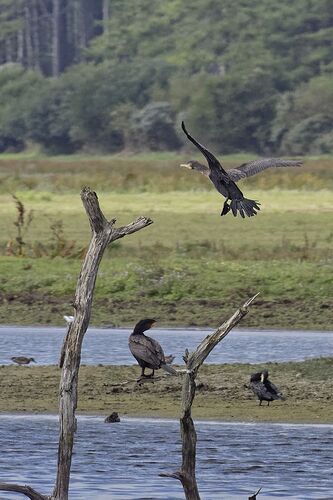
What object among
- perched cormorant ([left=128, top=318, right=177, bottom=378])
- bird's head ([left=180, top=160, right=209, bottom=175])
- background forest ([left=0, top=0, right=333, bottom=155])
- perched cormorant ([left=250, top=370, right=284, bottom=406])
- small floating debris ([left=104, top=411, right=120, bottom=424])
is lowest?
small floating debris ([left=104, top=411, right=120, bottom=424])

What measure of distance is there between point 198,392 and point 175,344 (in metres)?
3.16

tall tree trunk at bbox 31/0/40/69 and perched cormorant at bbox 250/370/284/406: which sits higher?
tall tree trunk at bbox 31/0/40/69

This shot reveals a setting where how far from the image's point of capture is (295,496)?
10359 millimetres

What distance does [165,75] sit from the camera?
76.9m

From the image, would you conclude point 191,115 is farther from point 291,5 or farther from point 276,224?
point 276,224

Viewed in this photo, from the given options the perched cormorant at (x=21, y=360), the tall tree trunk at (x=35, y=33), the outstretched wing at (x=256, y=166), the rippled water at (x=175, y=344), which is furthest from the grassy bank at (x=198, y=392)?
the tall tree trunk at (x=35, y=33)

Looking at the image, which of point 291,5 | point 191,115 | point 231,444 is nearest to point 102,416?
point 231,444

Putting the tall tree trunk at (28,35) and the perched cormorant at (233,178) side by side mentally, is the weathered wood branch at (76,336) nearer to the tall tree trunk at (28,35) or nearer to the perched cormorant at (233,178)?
the perched cormorant at (233,178)

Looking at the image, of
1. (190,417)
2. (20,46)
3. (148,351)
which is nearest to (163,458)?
(148,351)

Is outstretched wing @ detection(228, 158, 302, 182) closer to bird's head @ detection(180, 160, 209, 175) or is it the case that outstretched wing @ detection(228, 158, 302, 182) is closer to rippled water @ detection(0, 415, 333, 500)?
bird's head @ detection(180, 160, 209, 175)

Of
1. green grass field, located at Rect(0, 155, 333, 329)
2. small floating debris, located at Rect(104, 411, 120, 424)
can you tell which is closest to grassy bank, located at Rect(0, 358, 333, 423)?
small floating debris, located at Rect(104, 411, 120, 424)

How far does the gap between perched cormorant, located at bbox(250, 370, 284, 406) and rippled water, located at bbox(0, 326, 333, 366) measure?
107 inches

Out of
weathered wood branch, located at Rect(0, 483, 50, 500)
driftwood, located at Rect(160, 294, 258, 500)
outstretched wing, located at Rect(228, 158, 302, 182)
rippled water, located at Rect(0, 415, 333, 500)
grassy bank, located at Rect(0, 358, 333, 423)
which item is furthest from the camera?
grassy bank, located at Rect(0, 358, 333, 423)

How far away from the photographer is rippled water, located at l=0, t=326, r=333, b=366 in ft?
53.6
